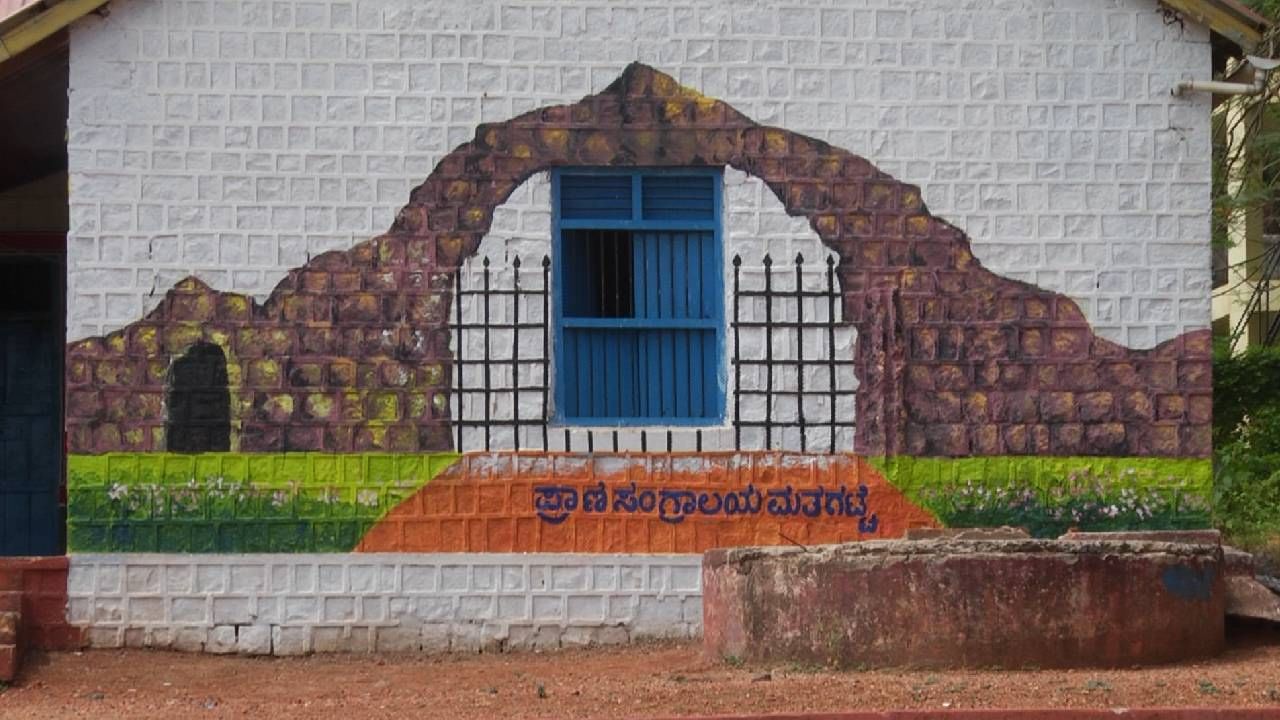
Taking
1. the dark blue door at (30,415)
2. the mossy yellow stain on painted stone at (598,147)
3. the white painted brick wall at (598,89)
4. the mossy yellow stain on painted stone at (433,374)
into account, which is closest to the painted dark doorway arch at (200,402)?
the white painted brick wall at (598,89)

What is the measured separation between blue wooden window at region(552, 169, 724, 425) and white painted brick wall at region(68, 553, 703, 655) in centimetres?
103

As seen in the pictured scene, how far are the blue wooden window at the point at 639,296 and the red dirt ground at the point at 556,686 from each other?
1.60m

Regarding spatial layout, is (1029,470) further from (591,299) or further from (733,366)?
(591,299)

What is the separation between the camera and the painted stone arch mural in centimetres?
1259

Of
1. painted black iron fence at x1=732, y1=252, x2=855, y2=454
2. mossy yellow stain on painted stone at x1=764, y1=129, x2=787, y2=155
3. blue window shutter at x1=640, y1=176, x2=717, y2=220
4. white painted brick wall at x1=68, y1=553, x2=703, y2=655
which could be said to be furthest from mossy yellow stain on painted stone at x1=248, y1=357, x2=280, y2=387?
mossy yellow stain on painted stone at x1=764, y1=129, x2=787, y2=155

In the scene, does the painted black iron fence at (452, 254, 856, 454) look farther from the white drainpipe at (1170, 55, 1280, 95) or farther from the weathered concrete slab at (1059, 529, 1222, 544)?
the white drainpipe at (1170, 55, 1280, 95)

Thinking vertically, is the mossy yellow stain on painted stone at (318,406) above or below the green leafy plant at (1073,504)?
above

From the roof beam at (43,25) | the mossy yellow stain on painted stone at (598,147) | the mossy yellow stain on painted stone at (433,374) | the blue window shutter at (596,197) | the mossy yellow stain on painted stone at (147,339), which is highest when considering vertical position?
the roof beam at (43,25)

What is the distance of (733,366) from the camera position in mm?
12742

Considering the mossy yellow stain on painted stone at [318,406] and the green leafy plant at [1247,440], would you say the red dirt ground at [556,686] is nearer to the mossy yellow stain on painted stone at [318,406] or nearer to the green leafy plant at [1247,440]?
the mossy yellow stain on painted stone at [318,406]

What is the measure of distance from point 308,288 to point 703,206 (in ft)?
8.54

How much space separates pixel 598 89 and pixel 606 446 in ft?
7.56

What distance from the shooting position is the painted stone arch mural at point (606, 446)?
41.3 ft

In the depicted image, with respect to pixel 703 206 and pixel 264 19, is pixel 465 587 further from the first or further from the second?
pixel 264 19
